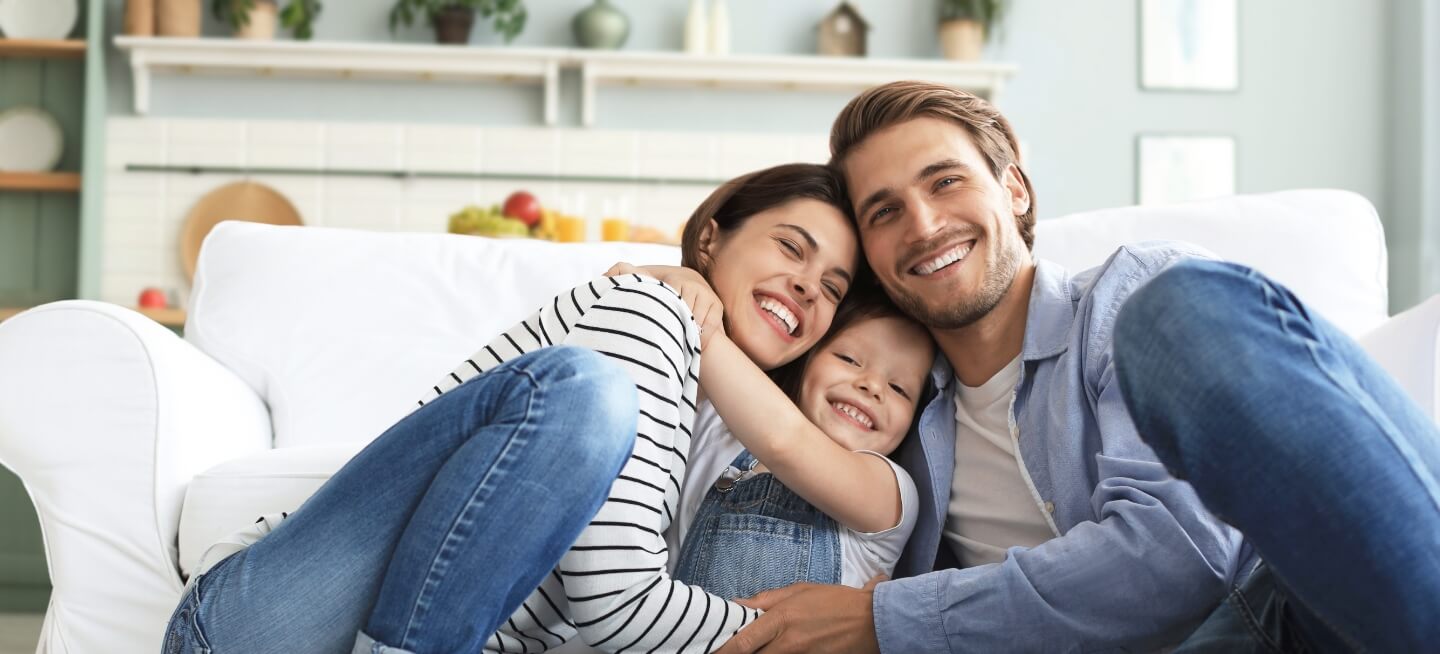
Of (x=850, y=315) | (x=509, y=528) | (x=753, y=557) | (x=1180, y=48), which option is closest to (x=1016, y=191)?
(x=850, y=315)

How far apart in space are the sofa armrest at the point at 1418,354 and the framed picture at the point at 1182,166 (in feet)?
10.7

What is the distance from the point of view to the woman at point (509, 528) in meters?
0.97

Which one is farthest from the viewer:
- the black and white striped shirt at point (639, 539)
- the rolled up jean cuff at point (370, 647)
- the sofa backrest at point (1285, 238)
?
the sofa backrest at point (1285, 238)

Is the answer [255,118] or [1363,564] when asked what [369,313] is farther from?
[255,118]

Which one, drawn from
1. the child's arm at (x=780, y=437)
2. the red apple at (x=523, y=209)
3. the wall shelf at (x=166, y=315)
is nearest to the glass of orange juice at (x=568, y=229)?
the red apple at (x=523, y=209)

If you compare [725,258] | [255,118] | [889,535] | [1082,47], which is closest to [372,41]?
[255,118]

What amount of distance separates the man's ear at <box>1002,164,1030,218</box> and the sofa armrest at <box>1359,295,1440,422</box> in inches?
18.1

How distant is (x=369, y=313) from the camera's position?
187cm

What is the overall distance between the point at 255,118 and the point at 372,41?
0.52 m

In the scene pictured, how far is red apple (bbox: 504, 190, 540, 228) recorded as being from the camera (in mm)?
3654

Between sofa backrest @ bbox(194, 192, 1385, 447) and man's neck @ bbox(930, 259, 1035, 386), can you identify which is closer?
man's neck @ bbox(930, 259, 1035, 386)

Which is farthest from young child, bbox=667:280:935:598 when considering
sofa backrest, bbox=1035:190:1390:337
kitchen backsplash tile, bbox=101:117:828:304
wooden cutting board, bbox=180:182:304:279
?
wooden cutting board, bbox=180:182:304:279

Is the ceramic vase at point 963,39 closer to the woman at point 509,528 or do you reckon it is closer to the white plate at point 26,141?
the white plate at point 26,141

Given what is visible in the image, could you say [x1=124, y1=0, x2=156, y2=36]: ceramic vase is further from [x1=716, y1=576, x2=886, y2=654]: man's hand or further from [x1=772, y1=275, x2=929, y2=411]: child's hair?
[x1=716, y1=576, x2=886, y2=654]: man's hand
